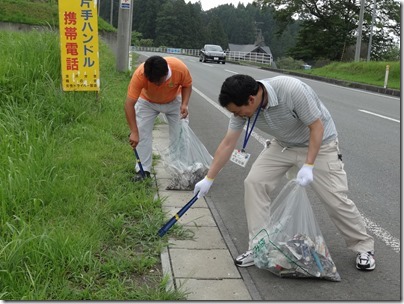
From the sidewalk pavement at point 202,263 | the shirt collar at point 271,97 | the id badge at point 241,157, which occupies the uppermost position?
the shirt collar at point 271,97

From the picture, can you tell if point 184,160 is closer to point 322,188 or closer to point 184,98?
point 184,98

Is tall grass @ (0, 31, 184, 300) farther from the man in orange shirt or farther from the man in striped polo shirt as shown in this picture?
the man in striped polo shirt

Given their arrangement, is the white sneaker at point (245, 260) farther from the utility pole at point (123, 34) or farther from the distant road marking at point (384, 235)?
the utility pole at point (123, 34)

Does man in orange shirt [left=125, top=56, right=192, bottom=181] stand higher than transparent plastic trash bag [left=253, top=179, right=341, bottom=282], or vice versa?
man in orange shirt [left=125, top=56, right=192, bottom=181]

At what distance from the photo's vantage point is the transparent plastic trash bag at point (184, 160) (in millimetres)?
4891

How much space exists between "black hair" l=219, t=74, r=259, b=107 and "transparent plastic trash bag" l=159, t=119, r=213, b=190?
199 centimetres

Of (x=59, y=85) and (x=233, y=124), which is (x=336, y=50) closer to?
(x=59, y=85)

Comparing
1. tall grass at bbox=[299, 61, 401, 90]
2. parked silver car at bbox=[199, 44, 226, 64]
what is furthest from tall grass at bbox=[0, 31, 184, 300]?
parked silver car at bbox=[199, 44, 226, 64]

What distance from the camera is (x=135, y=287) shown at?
2910 millimetres

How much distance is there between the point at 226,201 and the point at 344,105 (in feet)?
26.6

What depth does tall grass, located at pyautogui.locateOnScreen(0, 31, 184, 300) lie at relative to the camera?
2.86 m

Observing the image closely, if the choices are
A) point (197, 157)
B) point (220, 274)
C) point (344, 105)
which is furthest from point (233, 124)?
point (344, 105)

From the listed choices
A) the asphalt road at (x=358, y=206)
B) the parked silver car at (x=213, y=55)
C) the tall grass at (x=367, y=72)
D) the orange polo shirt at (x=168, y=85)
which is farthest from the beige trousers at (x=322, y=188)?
the parked silver car at (x=213, y=55)

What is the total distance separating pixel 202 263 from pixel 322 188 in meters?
0.99
